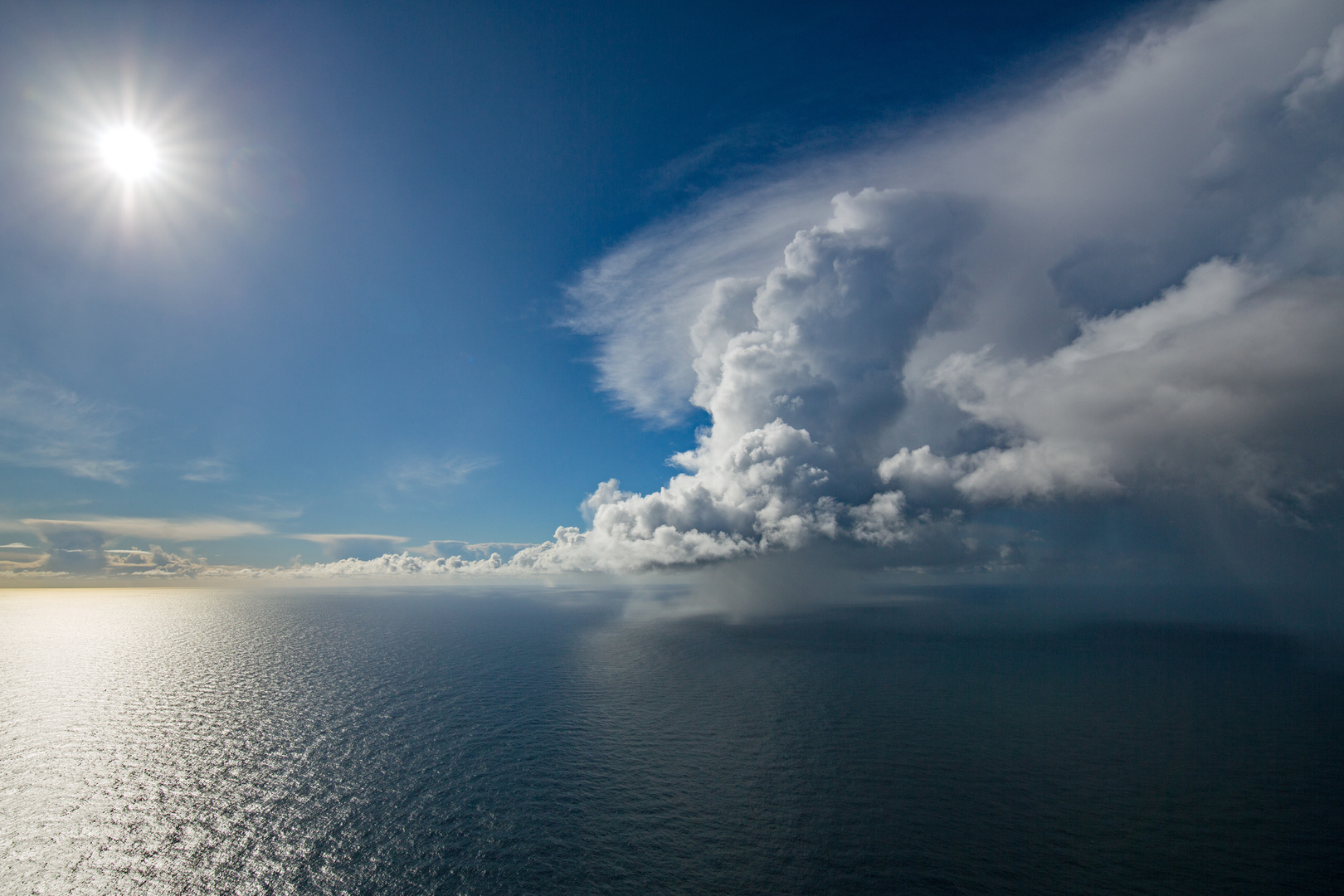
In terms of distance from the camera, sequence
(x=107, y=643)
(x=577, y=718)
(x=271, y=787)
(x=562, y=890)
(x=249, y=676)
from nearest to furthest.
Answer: (x=562, y=890), (x=271, y=787), (x=577, y=718), (x=249, y=676), (x=107, y=643)

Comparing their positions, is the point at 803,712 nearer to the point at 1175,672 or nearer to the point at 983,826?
the point at 983,826

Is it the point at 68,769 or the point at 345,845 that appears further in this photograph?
the point at 68,769

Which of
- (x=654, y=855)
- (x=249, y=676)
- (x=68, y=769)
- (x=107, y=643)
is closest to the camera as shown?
(x=654, y=855)

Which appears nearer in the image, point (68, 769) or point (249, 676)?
point (68, 769)

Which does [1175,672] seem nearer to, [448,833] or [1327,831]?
[1327,831]

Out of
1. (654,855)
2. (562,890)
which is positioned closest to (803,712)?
(654,855)

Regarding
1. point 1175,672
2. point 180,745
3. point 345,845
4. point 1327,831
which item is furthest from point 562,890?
point 1175,672

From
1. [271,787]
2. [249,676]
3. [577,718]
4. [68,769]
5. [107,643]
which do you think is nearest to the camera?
[271,787]
